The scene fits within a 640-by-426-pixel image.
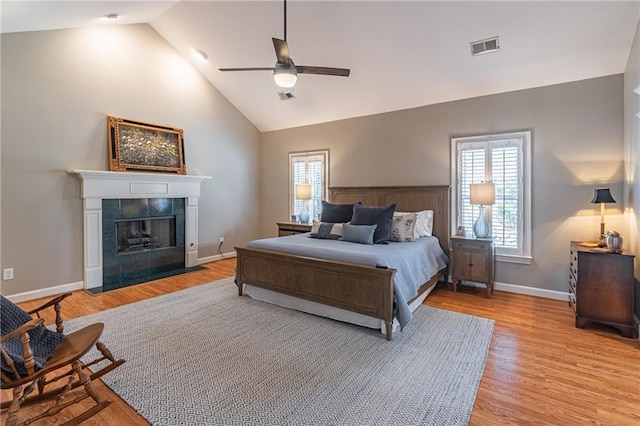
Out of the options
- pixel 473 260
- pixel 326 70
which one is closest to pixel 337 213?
pixel 473 260

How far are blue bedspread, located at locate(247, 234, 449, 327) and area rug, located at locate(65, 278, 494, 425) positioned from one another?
0.39 metres

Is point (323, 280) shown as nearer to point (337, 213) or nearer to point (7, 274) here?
point (337, 213)

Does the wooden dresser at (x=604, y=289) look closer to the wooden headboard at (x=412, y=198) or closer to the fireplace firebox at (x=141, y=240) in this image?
the wooden headboard at (x=412, y=198)

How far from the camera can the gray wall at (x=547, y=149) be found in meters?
3.72

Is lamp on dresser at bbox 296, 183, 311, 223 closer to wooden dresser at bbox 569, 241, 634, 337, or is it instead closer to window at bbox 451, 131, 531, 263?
window at bbox 451, 131, 531, 263

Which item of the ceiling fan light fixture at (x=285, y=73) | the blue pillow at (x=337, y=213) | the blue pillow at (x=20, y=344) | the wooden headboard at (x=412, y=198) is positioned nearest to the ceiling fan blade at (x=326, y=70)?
the ceiling fan light fixture at (x=285, y=73)

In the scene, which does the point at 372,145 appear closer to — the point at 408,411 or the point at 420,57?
the point at 420,57

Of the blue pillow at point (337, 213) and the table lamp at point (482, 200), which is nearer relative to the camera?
the table lamp at point (482, 200)

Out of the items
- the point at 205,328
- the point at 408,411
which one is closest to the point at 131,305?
the point at 205,328

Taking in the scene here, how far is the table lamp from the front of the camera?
4.14 meters

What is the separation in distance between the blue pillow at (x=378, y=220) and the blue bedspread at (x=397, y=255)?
0.18 meters

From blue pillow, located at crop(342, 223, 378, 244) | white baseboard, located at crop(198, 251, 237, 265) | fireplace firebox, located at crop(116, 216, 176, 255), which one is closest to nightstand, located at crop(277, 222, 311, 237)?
white baseboard, located at crop(198, 251, 237, 265)

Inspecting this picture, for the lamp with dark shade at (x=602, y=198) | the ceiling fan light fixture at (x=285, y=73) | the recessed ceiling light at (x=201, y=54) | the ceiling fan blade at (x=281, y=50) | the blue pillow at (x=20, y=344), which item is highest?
the recessed ceiling light at (x=201, y=54)

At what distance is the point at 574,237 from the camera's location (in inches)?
154
